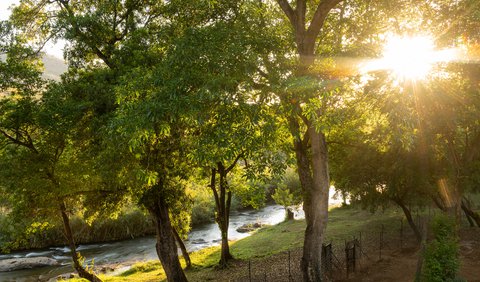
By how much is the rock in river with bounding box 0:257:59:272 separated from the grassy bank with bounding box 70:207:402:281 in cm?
681

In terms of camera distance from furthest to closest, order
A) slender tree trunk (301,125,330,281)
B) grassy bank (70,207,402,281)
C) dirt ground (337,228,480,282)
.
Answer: grassy bank (70,207,402,281) < dirt ground (337,228,480,282) < slender tree trunk (301,125,330,281)

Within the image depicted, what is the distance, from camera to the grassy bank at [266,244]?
2212 centimetres

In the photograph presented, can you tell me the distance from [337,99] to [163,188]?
28.8 feet

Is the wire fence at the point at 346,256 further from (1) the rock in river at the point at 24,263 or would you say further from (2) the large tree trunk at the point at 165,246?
(1) the rock in river at the point at 24,263

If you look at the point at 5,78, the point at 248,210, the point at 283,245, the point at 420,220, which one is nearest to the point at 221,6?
the point at 5,78

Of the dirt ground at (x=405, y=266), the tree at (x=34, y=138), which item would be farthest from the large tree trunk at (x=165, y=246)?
the dirt ground at (x=405, y=266)

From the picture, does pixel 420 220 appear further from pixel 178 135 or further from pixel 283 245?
pixel 178 135

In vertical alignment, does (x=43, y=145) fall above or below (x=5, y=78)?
below

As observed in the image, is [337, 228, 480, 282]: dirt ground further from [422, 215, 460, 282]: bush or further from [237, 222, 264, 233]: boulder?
[237, 222, 264, 233]: boulder

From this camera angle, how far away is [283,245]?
25.6 metres

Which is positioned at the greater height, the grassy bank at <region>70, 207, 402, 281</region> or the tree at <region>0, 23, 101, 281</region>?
the tree at <region>0, 23, 101, 281</region>

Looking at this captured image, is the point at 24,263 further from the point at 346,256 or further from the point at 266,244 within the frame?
the point at 346,256

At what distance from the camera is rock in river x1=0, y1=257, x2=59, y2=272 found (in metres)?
25.8

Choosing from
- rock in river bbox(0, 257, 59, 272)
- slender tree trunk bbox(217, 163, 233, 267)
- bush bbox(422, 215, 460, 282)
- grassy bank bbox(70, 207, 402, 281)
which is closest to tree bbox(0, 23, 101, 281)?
grassy bank bbox(70, 207, 402, 281)
